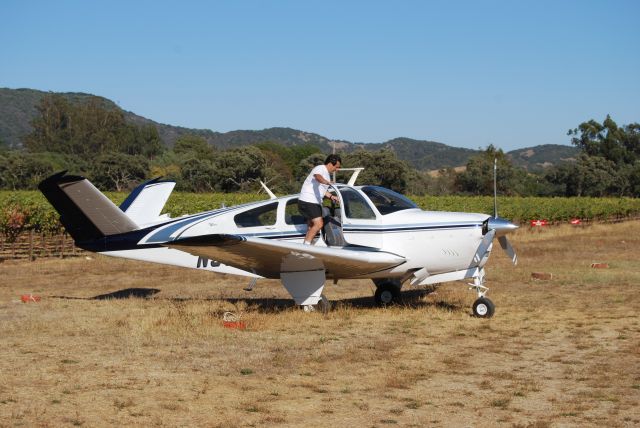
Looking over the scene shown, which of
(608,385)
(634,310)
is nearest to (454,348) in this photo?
(608,385)

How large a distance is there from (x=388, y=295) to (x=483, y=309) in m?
2.24

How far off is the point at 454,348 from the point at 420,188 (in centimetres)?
6507

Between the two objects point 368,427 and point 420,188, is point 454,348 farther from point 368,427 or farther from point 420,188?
point 420,188

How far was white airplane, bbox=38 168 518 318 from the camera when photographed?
11.7 metres

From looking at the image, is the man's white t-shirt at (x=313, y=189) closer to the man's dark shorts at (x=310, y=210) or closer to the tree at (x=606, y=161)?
the man's dark shorts at (x=310, y=210)

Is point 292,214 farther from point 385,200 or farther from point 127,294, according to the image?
point 127,294

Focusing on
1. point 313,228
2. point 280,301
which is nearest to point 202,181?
point 280,301

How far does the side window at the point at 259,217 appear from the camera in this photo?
1270 cm

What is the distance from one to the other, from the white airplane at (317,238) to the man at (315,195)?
0.25 meters

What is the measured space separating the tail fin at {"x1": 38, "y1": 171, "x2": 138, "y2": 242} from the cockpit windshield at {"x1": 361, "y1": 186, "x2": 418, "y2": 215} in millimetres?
4263

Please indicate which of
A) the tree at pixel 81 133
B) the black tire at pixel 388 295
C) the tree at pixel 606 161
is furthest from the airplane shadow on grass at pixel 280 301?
the tree at pixel 81 133

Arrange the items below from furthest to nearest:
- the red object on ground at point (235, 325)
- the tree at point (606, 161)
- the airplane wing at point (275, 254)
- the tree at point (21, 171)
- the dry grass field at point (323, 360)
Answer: the tree at point (606, 161), the tree at point (21, 171), the red object on ground at point (235, 325), the airplane wing at point (275, 254), the dry grass field at point (323, 360)

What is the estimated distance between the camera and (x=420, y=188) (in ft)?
243

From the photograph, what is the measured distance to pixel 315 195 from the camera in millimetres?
11969
